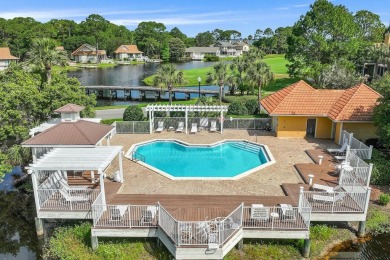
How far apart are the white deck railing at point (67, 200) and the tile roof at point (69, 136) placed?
3.14 metres

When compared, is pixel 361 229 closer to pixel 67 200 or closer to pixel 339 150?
pixel 339 150

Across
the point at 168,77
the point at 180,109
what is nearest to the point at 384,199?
the point at 180,109

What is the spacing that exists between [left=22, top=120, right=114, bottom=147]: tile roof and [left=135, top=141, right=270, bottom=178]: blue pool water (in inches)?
204

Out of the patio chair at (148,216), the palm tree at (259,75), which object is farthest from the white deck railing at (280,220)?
the palm tree at (259,75)

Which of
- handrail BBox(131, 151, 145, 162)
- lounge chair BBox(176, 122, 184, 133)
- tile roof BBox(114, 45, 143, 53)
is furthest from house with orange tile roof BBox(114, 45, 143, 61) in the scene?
handrail BBox(131, 151, 145, 162)

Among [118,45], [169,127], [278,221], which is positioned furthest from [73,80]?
[118,45]

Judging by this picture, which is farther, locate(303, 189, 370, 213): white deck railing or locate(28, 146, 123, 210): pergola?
locate(28, 146, 123, 210): pergola

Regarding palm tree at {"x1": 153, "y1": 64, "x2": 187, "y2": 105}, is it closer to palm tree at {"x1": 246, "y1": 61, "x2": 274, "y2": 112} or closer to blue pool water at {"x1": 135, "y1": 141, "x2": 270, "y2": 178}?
palm tree at {"x1": 246, "y1": 61, "x2": 274, "y2": 112}

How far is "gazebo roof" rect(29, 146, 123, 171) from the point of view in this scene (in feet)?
51.2

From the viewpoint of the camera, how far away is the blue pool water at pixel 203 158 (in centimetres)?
2212

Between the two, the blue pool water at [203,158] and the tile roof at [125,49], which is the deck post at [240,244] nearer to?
the blue pool water at [203,158]

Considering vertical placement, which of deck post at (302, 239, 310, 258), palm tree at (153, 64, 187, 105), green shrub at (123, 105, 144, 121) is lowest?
deck post at (302, 239, 310, 258)

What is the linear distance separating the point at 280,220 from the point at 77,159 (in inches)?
403

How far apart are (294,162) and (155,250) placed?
12.0 m
